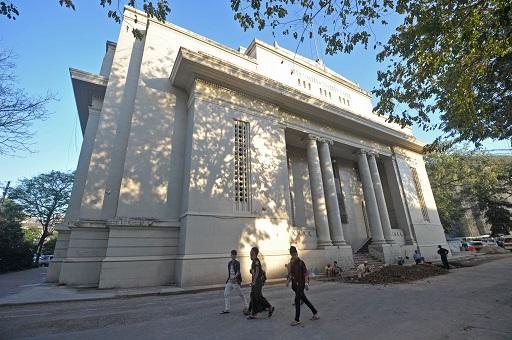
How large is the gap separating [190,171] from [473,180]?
35.8 meters

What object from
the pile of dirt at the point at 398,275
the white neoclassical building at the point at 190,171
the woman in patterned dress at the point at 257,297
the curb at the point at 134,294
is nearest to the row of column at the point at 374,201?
the white neoclassical building at the point at 190,171

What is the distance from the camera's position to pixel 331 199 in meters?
18.3

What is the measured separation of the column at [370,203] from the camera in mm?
19859

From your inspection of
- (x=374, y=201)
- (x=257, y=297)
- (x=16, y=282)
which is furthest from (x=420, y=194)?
(x=16, y=282)

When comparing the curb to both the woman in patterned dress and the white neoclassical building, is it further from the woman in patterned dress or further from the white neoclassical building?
the woman in patterned dress

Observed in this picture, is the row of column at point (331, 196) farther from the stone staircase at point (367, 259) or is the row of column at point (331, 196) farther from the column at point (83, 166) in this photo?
the column at point (83, 166)

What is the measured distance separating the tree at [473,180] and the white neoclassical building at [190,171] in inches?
785

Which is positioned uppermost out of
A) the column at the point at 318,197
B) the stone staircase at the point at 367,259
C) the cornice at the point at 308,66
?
the cornice at the point at 308,66

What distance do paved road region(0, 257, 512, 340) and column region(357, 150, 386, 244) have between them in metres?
11.6

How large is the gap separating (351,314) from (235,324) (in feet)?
8.59

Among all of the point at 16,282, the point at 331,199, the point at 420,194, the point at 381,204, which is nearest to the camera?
the point at 16,282

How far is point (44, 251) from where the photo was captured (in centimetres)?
4609

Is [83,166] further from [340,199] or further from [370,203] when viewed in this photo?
[370,203]

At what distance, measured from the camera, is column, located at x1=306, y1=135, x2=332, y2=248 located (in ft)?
54.9
